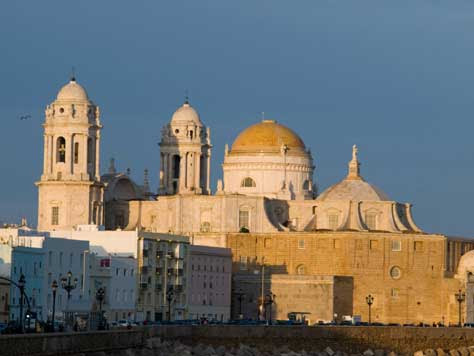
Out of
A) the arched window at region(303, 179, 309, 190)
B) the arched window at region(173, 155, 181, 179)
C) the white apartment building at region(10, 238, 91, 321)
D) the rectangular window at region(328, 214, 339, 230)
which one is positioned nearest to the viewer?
the white apartment building at region(10, 238, 91, 321)

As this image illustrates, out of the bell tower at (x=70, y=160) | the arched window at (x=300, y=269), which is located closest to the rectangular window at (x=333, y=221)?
the arched window at (x=300, y=269)

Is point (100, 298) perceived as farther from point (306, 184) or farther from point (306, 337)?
point (306, 184)

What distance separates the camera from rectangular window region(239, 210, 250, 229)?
453 feet

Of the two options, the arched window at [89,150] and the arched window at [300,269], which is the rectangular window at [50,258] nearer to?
the arched window at [89,150]

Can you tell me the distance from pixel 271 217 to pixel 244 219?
248cm

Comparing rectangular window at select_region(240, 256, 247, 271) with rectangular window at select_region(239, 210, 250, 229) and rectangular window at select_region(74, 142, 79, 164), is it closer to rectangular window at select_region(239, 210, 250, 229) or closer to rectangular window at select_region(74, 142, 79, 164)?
rectangular window at select_region(239, 210, 250, 229)

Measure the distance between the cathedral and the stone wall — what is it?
75.5 ft

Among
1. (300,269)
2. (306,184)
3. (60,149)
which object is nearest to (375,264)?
(300,269)

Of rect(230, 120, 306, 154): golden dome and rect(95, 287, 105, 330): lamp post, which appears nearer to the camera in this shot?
rect(95, 287, 105, 330): lamp post

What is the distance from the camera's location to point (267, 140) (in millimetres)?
144000

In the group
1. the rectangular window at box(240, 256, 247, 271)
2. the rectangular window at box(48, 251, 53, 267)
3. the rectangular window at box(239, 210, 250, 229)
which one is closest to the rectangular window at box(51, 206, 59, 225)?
the rectangular window at box(240, 256, 247, 271)

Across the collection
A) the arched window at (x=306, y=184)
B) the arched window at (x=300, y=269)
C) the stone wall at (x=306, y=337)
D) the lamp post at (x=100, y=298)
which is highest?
the arched window at (x=306, y=184)

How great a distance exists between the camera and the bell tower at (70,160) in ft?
431

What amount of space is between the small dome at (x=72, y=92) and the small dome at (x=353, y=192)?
62.6ft
